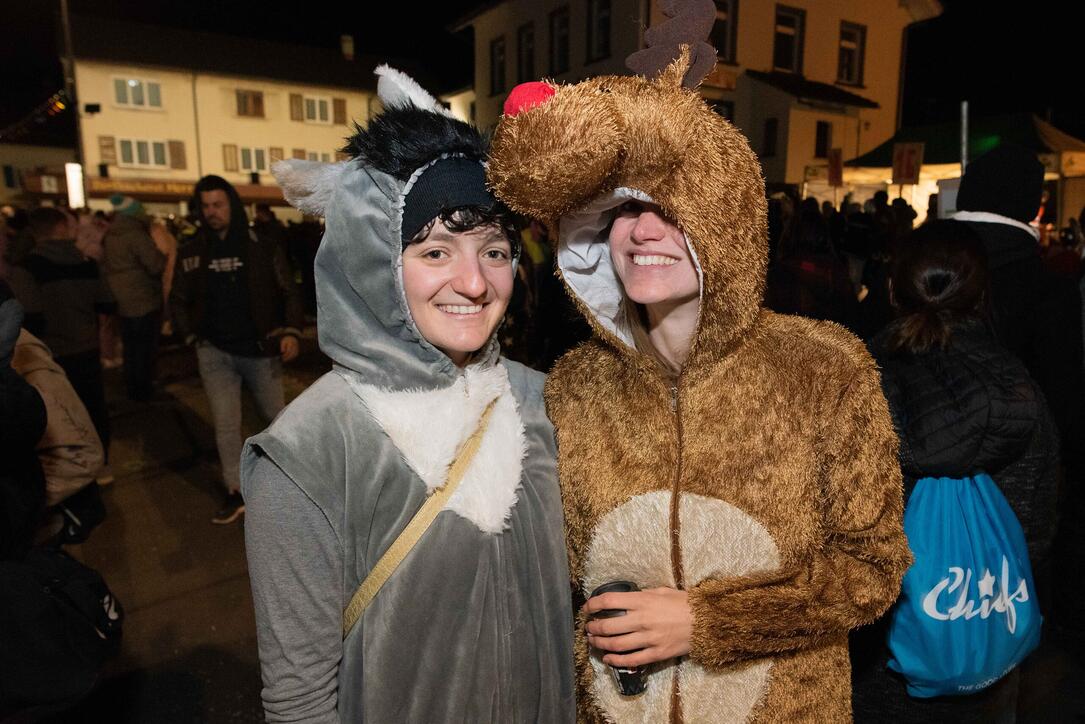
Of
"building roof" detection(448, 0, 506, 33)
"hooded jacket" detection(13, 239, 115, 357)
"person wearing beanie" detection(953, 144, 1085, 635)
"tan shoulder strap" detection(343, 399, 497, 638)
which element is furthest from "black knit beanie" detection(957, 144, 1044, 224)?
"building roof" detection(448, 0, 506, 33)

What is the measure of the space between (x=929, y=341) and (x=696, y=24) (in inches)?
49.9

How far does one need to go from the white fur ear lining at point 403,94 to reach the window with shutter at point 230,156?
38.4 meters

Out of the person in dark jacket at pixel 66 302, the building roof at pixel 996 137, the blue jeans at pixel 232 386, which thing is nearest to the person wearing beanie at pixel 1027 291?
the blue jeans at pixel 232 386

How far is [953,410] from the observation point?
2.02 metres

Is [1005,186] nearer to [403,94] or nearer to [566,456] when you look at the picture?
[566,456]

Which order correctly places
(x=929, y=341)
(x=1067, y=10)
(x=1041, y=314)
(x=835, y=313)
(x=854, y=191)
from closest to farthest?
(x=929, y=341) → (x=1041, y=314) → (x=835, y=313) → (x=854, y=191) → (x=1067, y=10)

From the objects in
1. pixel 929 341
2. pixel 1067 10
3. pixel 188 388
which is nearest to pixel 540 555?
pixel 929 341

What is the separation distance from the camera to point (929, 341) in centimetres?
212

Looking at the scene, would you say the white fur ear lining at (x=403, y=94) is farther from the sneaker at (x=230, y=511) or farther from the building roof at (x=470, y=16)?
the building roof at (x=470, y=16)

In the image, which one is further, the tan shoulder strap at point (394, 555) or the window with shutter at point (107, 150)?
the window with shutter at point (107, 150)

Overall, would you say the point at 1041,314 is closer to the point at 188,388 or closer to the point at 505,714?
the point at 505,714

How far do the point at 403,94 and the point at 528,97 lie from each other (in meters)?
0.33

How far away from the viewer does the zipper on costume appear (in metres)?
1.55

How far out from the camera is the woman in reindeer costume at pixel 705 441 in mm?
1354
